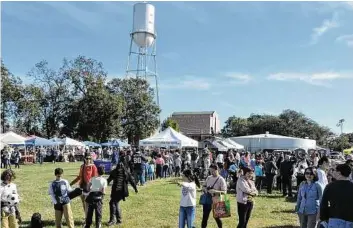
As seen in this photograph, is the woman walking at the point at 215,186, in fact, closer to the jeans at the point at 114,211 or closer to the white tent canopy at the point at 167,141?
the jeans at the point at 114,211

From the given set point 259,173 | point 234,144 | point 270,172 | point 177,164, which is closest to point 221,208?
point 270,172

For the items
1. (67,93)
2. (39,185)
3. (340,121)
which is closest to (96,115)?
(67,93)

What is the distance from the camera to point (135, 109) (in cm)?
6306

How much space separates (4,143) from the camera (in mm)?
37781

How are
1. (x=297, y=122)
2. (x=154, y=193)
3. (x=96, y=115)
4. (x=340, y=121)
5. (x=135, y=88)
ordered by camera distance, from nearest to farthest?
(x=154, y=193), (x=96, y=115), (x=135, y=88), (x=297, y=122), (x=340, y=121)

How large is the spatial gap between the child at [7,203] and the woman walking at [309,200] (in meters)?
5.76

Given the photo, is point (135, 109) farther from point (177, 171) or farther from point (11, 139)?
point (177, 171)

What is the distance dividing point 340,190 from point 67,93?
55.1m

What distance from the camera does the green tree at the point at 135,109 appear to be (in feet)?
206

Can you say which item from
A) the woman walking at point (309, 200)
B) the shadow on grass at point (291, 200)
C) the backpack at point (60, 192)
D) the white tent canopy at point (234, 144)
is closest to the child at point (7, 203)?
the backpack at point (60, 192)

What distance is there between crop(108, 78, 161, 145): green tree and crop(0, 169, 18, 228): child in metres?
53.2

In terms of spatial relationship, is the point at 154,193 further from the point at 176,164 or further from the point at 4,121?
the point at 4,121

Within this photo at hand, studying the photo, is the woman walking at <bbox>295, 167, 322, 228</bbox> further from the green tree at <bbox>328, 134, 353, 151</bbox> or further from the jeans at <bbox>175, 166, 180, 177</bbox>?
the green tree at <bbox>328, 134, 353, 151</bbox>

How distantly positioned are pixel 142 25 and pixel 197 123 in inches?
1446
